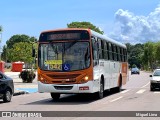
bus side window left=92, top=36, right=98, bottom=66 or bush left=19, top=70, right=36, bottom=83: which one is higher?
bus side window left=92, top=36, right=98, bottom=66

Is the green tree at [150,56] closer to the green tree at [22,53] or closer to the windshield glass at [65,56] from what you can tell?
the green tree at [22,53]

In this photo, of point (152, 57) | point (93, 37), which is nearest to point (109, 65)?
point (93, 37)

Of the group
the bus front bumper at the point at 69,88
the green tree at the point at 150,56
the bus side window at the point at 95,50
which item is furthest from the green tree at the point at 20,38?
the bus front bumper at the point at 69,88

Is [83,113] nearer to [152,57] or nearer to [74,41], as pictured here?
[74,41]

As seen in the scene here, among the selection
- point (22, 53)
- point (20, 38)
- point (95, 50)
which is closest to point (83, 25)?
point (22, 53)

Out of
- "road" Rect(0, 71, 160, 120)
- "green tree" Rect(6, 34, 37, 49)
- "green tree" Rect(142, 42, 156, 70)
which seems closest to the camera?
"road" Rect(0, 71, 160, 120)

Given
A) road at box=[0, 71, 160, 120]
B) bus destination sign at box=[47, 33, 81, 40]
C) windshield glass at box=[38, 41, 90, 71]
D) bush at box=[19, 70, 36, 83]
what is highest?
bus destination sign at box=[47, 33, 81, 40]

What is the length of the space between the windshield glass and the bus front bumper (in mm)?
760

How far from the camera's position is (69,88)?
19.8 meters

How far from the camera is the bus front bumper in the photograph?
19.7 meters

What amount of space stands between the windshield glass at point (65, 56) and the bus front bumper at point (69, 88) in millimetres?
760

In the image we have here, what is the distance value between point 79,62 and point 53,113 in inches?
202

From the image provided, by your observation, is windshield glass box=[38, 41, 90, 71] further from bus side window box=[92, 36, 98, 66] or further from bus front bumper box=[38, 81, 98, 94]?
bus front bumper box=[38, 81, 98, 94]

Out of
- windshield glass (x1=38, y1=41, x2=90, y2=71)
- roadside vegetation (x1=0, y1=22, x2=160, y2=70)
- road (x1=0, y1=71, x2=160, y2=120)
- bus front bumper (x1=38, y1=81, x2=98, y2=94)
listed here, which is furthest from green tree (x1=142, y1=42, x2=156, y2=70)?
bus front bumper (x1=38, y1=81, x2=98, y2=94)
